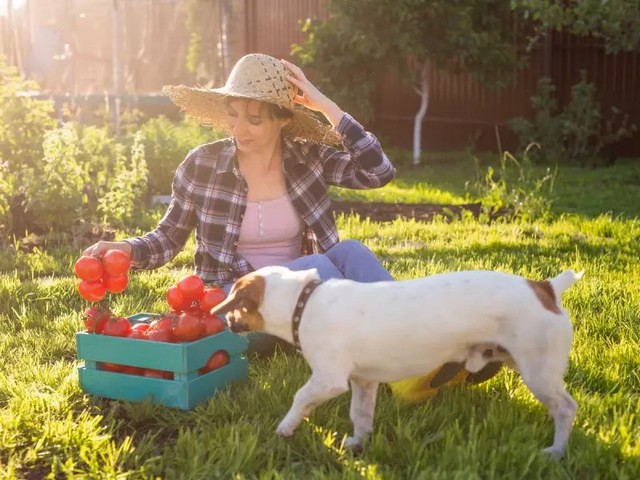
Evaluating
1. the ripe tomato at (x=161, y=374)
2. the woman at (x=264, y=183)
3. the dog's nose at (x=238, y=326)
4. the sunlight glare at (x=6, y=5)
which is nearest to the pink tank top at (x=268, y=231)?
the woman at (x=264, y=183)

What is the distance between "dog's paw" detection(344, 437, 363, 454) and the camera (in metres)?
3.08

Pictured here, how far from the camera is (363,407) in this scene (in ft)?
10.3

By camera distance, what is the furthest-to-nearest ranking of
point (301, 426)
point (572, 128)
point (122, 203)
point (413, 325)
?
1. point (572, 128)
2. point (122, 203)
3. point (301, 426)
4. point (413, 325)

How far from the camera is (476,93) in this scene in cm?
1405

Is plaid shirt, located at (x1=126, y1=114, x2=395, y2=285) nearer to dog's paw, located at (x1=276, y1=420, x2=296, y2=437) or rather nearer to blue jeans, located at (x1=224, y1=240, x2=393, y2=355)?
blue jeans, located at (x1=224, y1=240, x2=393, y2=355)

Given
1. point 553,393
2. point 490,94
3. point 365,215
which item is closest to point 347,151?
point 553,393

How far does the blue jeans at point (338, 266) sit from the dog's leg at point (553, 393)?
3.96ft

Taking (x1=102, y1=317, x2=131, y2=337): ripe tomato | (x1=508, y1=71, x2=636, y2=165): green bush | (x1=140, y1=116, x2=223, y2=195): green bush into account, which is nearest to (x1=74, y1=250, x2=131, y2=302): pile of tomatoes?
(x1=102, y1=317, x2=131, y2=337): ripe tomato

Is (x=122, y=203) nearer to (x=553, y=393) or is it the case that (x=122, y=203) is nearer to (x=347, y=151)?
(x=347, y=151)

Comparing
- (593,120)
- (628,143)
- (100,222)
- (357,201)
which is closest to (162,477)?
(100,222)

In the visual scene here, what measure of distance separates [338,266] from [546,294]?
4.63 feet

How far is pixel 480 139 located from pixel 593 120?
2.60m

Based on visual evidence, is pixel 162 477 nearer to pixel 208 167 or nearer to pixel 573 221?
pixel 208 167

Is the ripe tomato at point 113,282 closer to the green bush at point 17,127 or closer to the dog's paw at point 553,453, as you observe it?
the dog's paw at point 553,453
